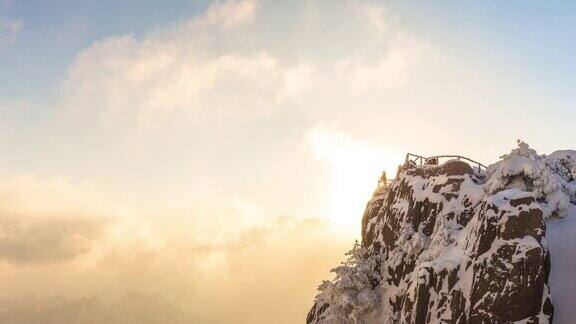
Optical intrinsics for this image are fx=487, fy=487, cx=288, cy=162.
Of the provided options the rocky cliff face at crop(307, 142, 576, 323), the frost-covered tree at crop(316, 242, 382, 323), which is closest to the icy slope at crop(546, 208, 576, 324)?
the rocky cliff face at crop(307, 142, 576, 323)

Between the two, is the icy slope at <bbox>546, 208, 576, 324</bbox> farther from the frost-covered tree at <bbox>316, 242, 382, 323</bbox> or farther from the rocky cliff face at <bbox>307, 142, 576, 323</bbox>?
the frost-covered tree at <bbox>316, 242, 382, 323</bbox>

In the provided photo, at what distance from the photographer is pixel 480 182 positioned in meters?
41.7

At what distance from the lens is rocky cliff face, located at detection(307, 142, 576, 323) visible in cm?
2973

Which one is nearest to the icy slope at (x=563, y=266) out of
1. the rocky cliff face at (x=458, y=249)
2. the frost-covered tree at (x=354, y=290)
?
the rocky cliff face at (x=458, y=249)

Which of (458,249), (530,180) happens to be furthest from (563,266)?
(530,180)

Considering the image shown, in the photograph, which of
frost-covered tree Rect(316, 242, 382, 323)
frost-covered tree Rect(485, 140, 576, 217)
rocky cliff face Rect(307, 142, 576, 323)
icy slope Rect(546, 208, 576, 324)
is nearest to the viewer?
icy slope Rect(546, 208, 576, 324)

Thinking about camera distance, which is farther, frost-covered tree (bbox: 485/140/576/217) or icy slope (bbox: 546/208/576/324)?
frost-covered tree (bbox: 485/140/576/217)

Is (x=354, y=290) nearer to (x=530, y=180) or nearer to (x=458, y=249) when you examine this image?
(x=458, y=249)

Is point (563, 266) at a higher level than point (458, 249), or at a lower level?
lower

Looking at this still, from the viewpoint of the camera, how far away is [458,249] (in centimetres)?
3525

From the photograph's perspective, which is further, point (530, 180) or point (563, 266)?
point (530, 180)

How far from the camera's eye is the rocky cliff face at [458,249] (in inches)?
1171

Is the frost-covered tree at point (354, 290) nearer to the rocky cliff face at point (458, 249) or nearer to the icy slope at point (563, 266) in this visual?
the rocky cliff face at point (458, 249)

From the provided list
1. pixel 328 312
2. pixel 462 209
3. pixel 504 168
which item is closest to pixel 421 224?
pixel 462 209
